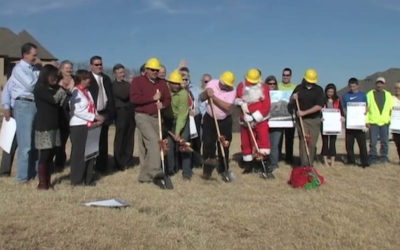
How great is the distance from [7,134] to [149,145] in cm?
249

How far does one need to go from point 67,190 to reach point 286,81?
5770mm

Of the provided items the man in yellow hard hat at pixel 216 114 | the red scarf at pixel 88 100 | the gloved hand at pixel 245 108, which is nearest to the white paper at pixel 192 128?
the man in yellow hard hat at pixel 216 114

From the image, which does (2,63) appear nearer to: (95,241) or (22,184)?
(22,184)

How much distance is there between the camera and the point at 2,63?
139 feet

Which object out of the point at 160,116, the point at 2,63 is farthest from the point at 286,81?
the point at 2,63

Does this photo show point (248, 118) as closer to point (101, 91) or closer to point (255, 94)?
point (255, 94)

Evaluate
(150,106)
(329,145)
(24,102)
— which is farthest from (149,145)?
(329,145)

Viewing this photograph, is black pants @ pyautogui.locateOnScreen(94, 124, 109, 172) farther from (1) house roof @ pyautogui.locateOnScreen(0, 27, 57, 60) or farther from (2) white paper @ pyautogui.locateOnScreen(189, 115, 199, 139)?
(1) house roof @ pyautogui.locateOnScreen(0, 27, 57, 60)

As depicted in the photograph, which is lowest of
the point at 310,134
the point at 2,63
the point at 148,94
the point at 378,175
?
the point at 378,175

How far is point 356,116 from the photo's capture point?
11898 mm

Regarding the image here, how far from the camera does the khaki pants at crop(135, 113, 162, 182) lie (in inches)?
352

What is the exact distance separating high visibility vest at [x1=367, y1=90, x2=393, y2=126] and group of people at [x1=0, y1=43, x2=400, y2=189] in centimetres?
2

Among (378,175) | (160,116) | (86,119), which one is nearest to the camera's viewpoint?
(86,119)

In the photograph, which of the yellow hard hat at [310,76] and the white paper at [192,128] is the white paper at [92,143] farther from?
the yellow hard hat at [310,76]
